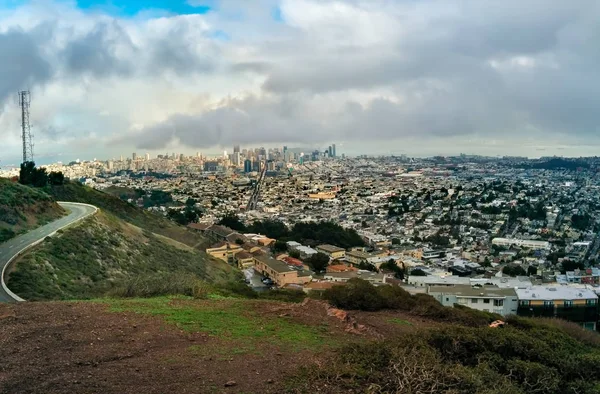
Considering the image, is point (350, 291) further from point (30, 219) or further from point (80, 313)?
point (30, 219)

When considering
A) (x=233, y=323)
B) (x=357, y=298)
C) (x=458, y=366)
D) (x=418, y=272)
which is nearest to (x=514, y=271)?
(x=418, y=272)

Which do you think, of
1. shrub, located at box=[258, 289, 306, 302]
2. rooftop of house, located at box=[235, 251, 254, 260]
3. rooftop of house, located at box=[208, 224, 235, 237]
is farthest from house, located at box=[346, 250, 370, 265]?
shrub, located at box=[258, 289, 306, 302]

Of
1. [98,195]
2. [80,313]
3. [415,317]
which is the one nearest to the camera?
[80,313]

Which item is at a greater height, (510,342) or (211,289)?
(510,342)

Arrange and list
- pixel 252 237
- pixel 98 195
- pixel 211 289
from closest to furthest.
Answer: pixel 211 289 → pixel 98 195 → pixel 252 237

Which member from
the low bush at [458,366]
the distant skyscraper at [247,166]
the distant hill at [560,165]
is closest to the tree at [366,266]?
the low bush at [458,366]

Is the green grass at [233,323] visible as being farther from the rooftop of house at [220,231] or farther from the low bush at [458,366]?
the rooftop of house at [220,231]

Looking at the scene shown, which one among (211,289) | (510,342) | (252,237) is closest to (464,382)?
(510,342)

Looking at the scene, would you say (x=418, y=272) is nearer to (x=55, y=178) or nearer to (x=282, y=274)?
(x=282, y=274)
